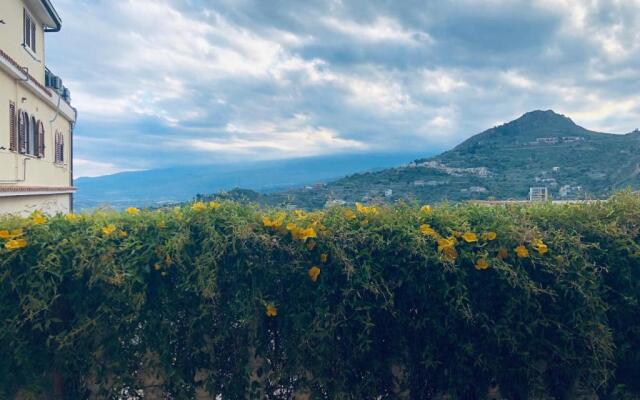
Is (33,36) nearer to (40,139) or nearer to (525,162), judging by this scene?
(40,139)

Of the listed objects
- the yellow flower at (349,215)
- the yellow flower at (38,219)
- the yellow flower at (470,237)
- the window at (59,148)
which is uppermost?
the window at (59,148)

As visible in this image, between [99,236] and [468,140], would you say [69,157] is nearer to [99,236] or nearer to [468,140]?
[99,236]

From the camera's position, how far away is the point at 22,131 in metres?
13.1

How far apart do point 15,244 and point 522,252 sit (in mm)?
3230

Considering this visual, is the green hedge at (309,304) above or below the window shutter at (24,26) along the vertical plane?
below

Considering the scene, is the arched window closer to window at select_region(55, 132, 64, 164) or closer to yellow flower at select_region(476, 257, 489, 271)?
window at select_region(55, 132, 64, 164)

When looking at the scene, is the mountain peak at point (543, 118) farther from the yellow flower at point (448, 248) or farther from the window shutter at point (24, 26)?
the yellow flower at point (448, 248)

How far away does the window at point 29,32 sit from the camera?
14.4 m

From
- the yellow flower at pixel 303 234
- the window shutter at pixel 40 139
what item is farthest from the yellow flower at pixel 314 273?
the window shutter at pixel 40 139

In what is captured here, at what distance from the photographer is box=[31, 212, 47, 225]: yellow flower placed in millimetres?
2807

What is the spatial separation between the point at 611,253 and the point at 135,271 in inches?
128

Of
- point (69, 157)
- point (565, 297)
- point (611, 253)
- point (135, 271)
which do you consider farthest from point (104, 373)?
point (69, 157)

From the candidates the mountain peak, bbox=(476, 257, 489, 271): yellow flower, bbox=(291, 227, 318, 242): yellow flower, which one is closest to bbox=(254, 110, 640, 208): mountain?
the mountain peak

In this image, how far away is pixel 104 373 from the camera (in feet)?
9.11
